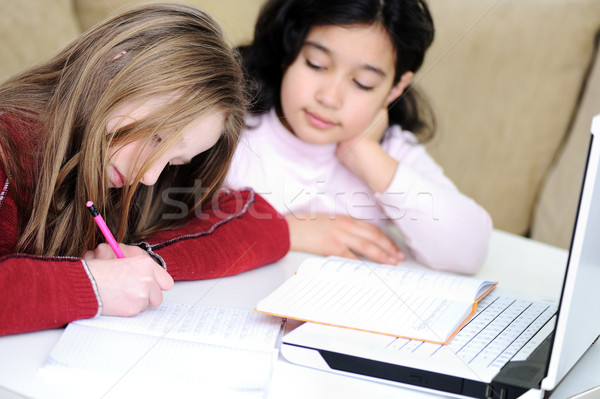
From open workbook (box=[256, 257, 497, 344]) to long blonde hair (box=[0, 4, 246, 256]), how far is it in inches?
10.0

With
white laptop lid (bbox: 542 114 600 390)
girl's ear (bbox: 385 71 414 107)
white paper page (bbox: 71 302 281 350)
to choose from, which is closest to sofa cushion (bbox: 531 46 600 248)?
girl's ear (bbox: 385 71 414 107)

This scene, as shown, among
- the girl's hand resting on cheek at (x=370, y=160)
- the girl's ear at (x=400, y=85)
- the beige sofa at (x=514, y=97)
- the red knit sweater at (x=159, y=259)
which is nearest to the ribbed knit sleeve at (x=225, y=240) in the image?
the red knit sweater at (x=159, y=259)

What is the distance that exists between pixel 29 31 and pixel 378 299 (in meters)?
0.97

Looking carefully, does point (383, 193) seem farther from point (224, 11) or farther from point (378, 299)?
point (224, 11)

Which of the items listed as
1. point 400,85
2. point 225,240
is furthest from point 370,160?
point 225,240

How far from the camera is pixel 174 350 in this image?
656 millimetres

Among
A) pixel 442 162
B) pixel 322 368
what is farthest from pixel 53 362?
pixel 442 162

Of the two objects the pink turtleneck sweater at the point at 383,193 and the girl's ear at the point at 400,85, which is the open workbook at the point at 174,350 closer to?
the pink turtleneck sweater at the point at 383,193

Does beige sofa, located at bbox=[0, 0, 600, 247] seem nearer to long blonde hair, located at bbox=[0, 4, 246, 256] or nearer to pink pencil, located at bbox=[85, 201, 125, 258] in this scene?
long blonde hair, located at bbox=[0, 4, 246, 256]

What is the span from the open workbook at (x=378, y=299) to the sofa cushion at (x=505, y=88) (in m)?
0.88

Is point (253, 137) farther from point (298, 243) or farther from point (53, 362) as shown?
point (53, 362)

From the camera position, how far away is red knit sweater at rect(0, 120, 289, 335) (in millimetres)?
675

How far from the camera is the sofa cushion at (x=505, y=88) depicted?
1590mm

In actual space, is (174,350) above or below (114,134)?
below
